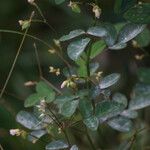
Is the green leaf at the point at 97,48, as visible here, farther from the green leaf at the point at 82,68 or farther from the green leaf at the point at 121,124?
the green leaf at the point at 121,124

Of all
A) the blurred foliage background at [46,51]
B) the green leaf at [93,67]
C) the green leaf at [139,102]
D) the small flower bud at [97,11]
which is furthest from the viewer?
the blurred foliage background at [46,51]

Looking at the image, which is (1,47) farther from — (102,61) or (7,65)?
(102,61)

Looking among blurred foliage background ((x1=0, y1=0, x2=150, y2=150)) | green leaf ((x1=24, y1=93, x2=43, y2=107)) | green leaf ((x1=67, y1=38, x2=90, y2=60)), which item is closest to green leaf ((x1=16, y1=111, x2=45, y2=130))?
green leaf ((x1=24, y1=93, x2=43, y2=107))

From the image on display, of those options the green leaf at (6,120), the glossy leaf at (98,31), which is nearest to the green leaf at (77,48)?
the glossy leaf at (98,31)

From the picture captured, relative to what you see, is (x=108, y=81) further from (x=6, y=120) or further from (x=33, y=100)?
(x=6, y=120)

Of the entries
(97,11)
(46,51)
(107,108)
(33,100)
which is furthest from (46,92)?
(46,51)

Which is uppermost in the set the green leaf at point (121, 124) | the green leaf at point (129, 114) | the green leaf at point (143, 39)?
the green leaf at point (143, 39)
